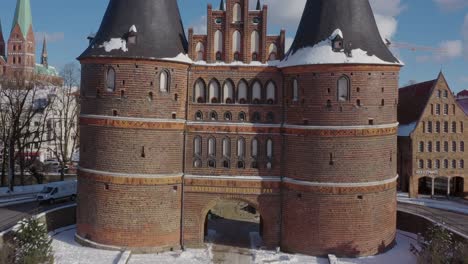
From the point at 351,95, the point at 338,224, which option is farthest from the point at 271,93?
the point at 338,224

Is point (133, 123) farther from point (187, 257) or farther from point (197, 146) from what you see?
point (187, 257)

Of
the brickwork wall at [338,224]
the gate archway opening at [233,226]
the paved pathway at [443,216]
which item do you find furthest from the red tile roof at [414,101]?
the brickwork wall at [338,224]

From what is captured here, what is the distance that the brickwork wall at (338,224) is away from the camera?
68.2ft

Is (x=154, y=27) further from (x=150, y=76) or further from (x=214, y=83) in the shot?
(x=214, y=83)

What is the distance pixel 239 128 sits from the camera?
22156mm

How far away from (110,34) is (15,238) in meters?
9.27

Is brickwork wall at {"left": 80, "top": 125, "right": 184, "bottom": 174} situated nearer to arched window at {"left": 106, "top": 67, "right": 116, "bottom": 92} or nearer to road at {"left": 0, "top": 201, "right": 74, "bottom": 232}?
arched window at {"left": 106, "top": 67, "right": 116, "bottom": 92}

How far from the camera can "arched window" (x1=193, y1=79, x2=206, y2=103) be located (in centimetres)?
2244

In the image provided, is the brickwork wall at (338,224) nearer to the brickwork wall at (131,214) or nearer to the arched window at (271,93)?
the arched window at (271,93)

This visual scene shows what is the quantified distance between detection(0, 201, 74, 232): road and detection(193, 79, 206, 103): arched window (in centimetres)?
1172

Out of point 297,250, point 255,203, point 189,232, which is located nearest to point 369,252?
point 297,250

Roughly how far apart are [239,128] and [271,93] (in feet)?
7.02

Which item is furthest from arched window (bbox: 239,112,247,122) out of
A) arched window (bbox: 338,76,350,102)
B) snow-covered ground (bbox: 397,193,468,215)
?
snow-covered ground (bbox: 397,193,468,215)

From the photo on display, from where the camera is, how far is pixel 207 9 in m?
22.4
